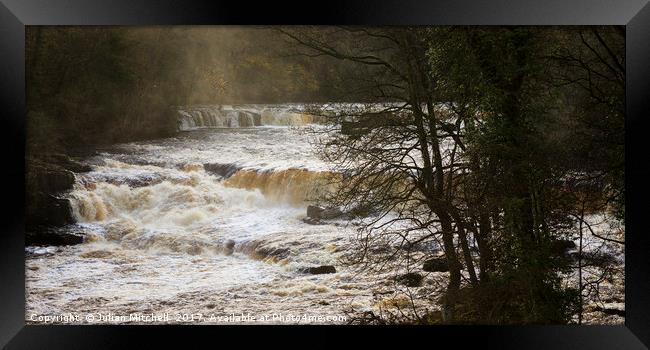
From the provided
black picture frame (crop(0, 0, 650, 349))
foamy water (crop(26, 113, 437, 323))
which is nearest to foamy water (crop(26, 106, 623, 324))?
foamy water (crop(26, 113, 437, 323))

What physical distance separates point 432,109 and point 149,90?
211cm

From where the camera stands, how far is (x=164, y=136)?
18.1 feet

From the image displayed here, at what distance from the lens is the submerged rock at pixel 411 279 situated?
216 inches

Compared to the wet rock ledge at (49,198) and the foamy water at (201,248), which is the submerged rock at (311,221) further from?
the wet rock ledge at (49,198)

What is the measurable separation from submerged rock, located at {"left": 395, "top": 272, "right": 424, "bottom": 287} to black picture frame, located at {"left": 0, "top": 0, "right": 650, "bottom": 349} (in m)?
0.33

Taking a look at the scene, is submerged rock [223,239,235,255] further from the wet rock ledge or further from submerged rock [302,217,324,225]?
the wet rock ledge

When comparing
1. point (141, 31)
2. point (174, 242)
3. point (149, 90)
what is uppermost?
point (141, 31)

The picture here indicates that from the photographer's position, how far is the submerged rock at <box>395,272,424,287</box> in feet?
18.0
